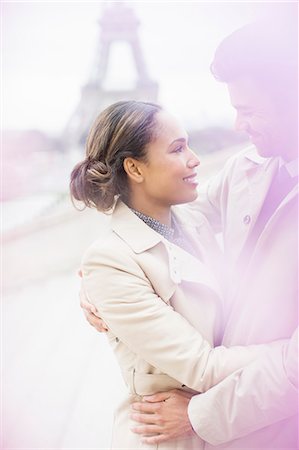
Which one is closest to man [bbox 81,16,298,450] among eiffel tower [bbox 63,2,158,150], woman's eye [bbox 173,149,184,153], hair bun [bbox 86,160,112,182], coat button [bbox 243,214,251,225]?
coat button [bbox 243,214,251,225]

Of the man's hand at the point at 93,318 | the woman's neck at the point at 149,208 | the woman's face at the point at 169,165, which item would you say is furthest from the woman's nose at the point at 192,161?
the man's hand at the point at 93,318

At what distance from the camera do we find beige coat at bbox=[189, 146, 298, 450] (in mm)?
873

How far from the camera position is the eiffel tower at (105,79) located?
1275 mm

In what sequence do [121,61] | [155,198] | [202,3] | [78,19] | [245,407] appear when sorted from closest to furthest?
[245,407] → [155,198] → [202,3] → [78,19] → [121,61]

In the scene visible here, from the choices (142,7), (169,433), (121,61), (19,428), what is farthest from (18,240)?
(169,433)

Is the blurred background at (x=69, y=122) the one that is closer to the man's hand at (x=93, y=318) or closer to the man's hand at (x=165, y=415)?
the man's hand at (x=93, y=318)

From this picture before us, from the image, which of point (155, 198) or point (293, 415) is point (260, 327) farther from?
point (155, 198)

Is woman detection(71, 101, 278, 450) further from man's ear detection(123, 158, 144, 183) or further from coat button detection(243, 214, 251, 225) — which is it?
coat button detection(243, 214, 251, 225)

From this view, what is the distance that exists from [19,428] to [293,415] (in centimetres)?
91

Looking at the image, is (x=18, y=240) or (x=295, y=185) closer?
(x=295, y=185)

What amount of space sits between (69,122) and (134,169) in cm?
64

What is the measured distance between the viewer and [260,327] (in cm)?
94

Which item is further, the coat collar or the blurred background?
the blurred background

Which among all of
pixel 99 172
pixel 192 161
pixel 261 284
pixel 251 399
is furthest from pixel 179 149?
pixel 251 399
